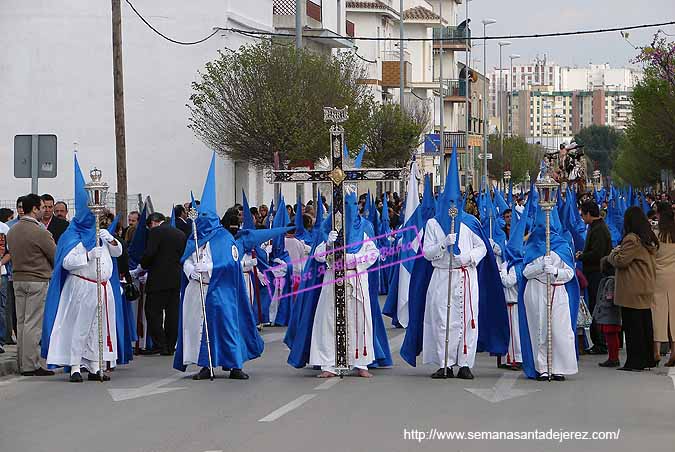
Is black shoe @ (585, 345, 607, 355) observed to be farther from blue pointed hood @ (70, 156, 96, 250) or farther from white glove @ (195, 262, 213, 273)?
blue pointed hood @ (70, 156, 96, 250)

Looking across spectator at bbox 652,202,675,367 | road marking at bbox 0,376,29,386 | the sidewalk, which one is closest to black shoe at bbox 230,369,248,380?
road marking at bbox 0,376,29,386

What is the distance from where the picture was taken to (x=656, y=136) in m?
52.1

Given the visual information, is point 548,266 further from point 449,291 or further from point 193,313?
point 193,313

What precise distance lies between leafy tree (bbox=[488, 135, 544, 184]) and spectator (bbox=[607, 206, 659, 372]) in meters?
94.4

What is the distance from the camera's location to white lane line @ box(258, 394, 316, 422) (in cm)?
1196

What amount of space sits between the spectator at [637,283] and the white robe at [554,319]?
94 centimetres

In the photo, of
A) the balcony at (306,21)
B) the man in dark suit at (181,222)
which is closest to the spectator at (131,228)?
the man in dark suit at (181,222)

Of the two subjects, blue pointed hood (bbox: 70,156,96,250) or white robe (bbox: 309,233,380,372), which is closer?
blue pointed hood (bbox: 70,156,96,250)

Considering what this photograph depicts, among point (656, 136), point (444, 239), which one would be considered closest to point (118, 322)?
point (444, 239)

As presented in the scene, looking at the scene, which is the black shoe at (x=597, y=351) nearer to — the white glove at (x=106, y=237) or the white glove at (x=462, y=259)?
the white glove at (x=462, y=259)

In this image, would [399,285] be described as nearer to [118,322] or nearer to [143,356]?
[143,356]

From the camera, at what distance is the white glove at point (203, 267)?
49.2ft

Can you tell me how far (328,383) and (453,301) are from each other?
1612 mm

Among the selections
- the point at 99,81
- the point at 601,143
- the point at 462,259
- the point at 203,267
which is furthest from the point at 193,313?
the point at 601,143
